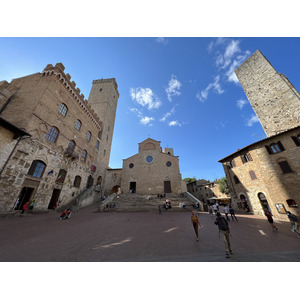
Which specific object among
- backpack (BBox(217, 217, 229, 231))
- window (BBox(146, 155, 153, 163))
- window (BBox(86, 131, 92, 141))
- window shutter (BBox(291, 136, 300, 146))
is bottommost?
backpack (BBox(217, 217, 229, 231))

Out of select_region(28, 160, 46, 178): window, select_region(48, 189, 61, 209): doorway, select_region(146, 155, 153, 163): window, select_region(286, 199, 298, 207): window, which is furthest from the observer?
select_region(146, 155, 153, 163): window

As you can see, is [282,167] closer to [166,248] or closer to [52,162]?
[166,248]

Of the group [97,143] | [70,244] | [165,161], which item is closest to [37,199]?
[70,244]

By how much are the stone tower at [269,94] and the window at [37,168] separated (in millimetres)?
29559

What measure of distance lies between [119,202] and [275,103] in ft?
88.8

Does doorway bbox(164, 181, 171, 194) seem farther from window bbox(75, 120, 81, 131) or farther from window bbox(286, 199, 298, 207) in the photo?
window bbox(75, 120, 81, 131)

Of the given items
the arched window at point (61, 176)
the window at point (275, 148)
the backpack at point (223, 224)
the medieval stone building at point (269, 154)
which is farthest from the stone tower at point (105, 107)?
the window at point (275, 148)

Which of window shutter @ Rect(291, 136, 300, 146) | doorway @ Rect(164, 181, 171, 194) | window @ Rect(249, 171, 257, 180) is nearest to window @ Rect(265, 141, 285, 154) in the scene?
window shutter @ Rect(291, 136, 300, 146)

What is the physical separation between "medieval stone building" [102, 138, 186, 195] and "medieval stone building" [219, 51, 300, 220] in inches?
367

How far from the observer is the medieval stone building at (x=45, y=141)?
10.3 metres

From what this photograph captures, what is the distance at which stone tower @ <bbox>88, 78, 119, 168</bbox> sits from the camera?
87.6 ft

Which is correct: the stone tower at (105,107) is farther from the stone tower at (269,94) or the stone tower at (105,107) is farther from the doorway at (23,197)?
the stone tower at (269,94)

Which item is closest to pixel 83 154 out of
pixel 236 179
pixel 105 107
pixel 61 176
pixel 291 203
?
pixel 61 176

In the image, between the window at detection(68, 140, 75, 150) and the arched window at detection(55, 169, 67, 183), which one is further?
the window at detection(68, 140, 75, 150)
